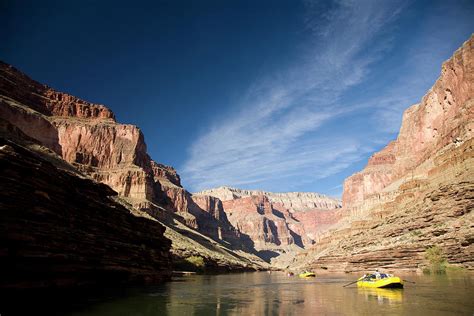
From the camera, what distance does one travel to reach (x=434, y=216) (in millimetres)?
58562

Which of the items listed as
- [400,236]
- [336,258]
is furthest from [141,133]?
[400,236]

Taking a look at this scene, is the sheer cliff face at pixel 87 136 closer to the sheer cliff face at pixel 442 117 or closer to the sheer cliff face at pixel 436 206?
the sheer cliff face at pixel 436 206

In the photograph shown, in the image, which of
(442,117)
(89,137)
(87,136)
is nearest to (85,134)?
(87,136)

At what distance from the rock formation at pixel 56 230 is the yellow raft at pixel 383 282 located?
2593 cm

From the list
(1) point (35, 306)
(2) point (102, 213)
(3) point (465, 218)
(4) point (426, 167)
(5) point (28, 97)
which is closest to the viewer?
(1) point (35, 306)

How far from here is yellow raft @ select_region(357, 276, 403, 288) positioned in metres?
29.5

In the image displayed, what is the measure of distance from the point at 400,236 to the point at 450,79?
7089 cm

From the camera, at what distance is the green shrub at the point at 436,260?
46638mm

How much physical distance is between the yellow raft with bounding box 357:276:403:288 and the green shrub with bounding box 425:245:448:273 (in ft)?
67.5

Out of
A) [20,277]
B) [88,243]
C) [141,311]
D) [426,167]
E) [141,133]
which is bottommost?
[141,311]

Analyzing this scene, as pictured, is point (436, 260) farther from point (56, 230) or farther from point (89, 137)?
point (89, 137)

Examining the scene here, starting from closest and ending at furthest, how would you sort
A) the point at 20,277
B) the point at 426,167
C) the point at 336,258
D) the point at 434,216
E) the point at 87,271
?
the point at 20,277 < the point at 87,271 < the point at 434,216 < the point at 336,258 < the point at 426,167

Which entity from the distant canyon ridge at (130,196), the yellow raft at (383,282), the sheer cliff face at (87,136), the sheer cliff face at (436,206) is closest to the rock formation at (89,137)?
the sheer cliff face at (87,136)

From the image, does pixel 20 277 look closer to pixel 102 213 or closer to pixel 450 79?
pixel 102 213
